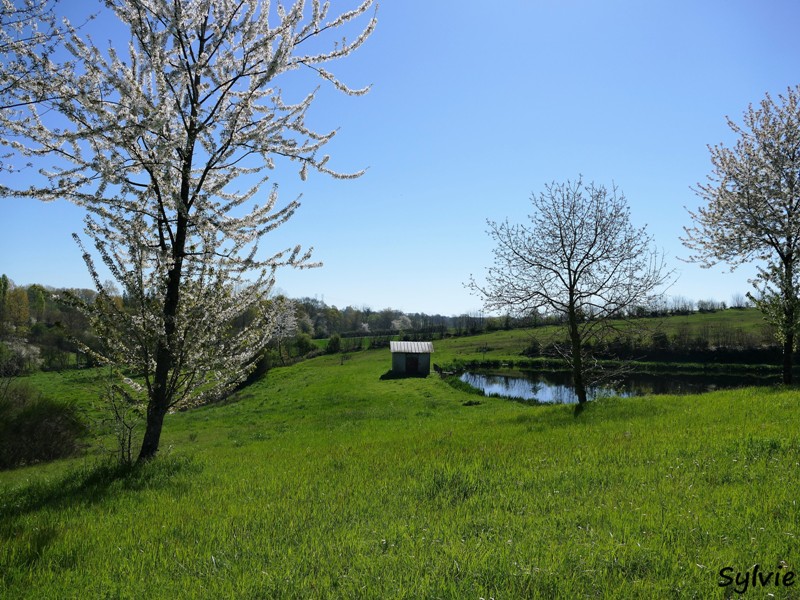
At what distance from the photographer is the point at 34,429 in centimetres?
1836

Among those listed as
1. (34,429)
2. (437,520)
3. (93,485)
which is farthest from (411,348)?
(437,520)

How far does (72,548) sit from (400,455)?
4995 mm

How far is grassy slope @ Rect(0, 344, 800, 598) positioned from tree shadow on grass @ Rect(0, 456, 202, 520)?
0.05 metres

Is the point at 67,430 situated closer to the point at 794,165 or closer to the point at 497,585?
the point at 497,585

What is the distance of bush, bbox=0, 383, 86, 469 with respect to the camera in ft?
57.8

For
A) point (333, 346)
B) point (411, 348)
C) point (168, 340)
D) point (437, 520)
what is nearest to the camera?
point (437, 520)

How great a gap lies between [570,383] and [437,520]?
40650mm

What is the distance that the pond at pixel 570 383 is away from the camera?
3559cm

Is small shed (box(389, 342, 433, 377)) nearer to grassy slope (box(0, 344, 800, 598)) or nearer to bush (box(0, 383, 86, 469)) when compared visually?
bush (box(0, 383, 86, 469))

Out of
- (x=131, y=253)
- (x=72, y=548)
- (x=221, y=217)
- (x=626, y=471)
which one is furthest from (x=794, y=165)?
(x=72, y=548)

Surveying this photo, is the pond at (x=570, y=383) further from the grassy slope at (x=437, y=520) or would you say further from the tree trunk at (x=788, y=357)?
the grassy slope at (x=437, y=520)

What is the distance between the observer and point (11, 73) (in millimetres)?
5883

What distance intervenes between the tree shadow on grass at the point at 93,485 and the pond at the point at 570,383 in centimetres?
2786

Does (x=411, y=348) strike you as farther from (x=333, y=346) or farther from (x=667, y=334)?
(x=667, y=334)
